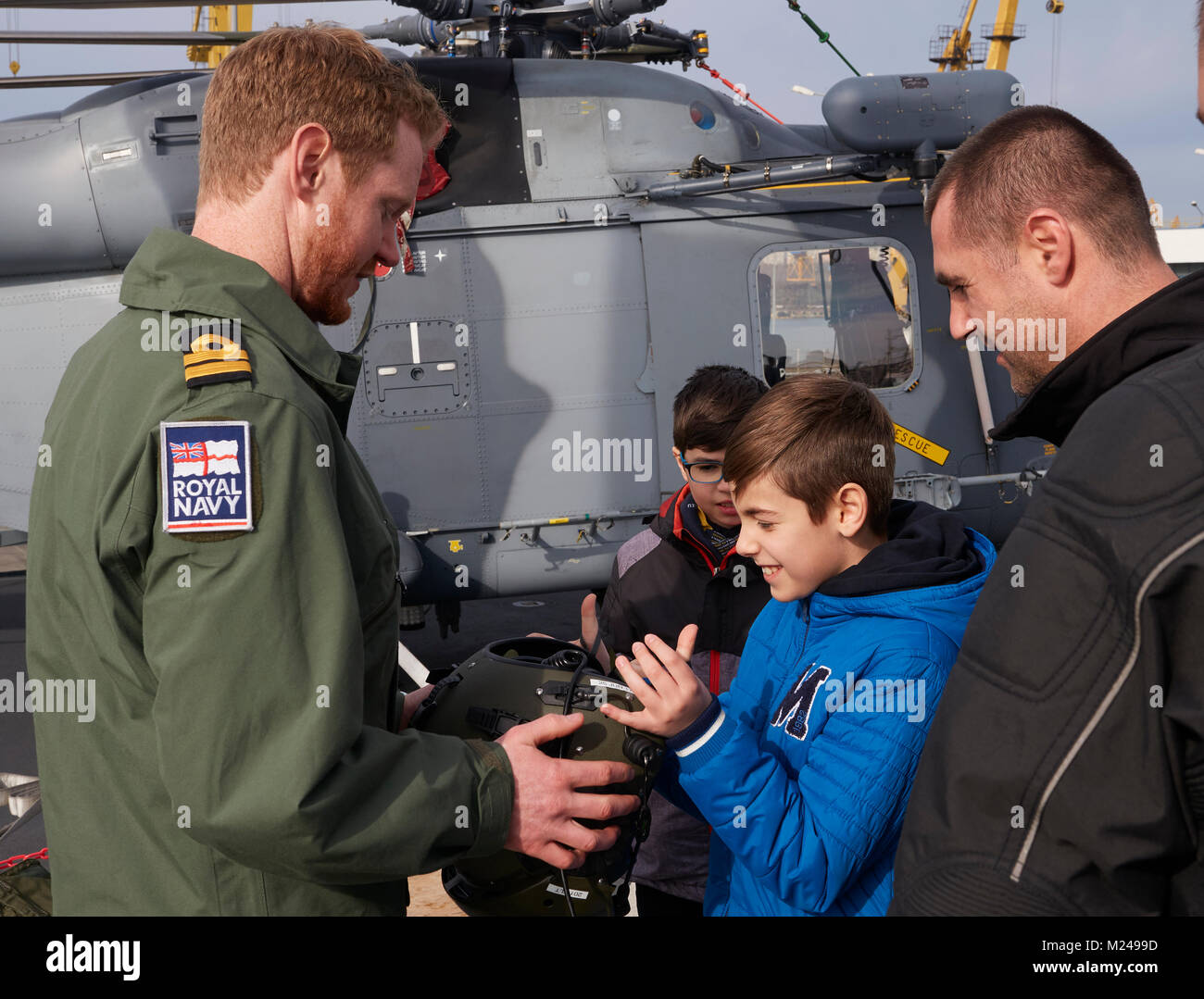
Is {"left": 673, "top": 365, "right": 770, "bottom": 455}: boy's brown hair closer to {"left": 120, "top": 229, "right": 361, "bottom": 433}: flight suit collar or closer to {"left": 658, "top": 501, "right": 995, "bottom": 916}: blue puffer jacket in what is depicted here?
{"left": 658, "top": 501, "right": 995, "bottom": 916}: blue puffer jacket

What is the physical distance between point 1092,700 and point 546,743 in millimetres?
907

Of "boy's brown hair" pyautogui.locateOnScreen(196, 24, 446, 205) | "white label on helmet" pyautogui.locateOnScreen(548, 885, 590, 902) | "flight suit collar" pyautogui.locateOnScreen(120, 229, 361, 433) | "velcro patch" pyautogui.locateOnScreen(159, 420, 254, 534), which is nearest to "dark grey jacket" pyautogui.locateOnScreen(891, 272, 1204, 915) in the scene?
"white label on helmet" pyautogui.locateOnScreen(548, 885, 590, 902)

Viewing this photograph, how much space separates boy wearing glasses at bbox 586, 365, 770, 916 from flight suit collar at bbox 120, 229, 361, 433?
1.27 meters

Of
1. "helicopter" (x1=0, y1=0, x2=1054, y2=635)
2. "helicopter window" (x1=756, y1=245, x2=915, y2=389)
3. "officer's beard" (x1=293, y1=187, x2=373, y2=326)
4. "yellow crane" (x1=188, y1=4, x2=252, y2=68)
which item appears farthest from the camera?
"yellow crane" (x1=188, y1=4, x2=252, y2=68)

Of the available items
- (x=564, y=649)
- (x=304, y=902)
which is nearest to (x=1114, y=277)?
(x=564, y=649)

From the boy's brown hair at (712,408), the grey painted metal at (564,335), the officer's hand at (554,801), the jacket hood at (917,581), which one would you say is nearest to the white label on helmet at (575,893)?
the officer's hand at (554,801)

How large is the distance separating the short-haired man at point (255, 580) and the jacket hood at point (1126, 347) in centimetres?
88

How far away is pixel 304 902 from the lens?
141 cm

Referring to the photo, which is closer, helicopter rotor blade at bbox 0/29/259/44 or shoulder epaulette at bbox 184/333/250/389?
shoulder epaulette at bbox 184/333/250/389

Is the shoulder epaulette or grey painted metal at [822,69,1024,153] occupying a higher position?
grey painted metal at [822,69,1024,153]

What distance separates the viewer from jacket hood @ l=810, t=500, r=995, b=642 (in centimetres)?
172

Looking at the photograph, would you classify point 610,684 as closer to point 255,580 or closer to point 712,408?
point 255,580

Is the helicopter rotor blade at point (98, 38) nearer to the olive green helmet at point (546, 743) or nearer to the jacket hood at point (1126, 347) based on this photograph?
the olive green helmet at point (546, 743)

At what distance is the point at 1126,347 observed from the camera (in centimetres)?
118
